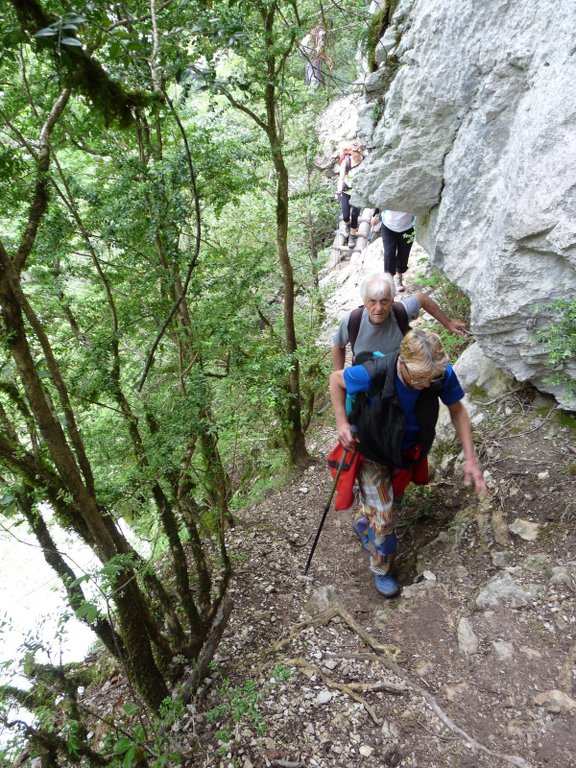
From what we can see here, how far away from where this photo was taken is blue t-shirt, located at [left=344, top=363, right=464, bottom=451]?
2.97 metres

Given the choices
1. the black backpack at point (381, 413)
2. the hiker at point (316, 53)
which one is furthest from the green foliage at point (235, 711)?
the hiker at point (316, 53)

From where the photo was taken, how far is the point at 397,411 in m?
3.03

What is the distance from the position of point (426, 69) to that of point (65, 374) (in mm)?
4538

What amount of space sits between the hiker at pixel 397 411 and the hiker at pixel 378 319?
0.68m

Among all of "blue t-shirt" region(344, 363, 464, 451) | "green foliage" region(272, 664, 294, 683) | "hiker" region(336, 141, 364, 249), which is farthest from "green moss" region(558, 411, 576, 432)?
"hiker" region(336, 141, 364, 249)

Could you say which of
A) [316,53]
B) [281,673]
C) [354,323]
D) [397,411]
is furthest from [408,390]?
[316,53]

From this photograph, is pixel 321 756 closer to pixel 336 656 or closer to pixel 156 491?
pixel 336 656

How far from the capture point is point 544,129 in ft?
11.5

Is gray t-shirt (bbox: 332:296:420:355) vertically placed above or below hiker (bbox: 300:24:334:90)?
below

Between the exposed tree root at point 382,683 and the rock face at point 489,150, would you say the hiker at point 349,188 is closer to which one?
the rock face at point 489,150

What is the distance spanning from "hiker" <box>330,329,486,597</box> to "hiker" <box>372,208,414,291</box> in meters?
4.16

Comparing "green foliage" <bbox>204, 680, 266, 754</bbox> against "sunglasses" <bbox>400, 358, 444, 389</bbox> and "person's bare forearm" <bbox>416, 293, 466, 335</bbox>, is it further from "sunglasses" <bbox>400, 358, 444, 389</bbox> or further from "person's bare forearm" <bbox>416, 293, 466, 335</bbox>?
"person's bare forearm" <bbox>416, 293, 466, 335</bbox>

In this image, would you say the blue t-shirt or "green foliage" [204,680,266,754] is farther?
the blue t-shirt

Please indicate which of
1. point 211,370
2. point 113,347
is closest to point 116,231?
point 113,347
